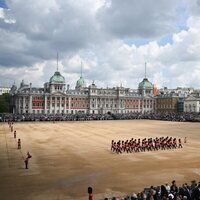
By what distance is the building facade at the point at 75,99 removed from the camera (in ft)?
485

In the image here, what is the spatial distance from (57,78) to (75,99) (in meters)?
13.5

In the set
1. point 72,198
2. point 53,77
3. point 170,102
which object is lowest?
point 72,198

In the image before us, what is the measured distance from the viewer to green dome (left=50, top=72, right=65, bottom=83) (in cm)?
15650

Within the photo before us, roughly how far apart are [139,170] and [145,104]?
15080cm

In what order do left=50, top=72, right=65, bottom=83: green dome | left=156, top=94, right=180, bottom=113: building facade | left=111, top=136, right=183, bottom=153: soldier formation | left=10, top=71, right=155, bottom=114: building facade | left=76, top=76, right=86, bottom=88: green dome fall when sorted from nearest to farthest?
1. left=111, top=136, right=183, bottom=153: soldier formation
2. left=10, top=71, right=155, bottom=114: building facade
3. left=50, top=72, right=65, bottom=83: green dome
4. left=156, top=94, right=180, bottom=113: building facade
5. left=76, top=76, right=86, bottom=88: green dome

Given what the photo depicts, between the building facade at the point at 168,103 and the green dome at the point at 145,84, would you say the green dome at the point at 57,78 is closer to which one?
the green dome at the point at 145,84

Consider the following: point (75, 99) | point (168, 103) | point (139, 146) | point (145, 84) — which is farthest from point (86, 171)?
point (145, 84)

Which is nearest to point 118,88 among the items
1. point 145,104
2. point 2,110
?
point 145,104

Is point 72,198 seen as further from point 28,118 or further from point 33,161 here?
point 28,118

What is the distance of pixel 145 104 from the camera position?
176500 mm

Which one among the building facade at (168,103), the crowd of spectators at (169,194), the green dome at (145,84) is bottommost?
the crowd of spectators at (169,194)

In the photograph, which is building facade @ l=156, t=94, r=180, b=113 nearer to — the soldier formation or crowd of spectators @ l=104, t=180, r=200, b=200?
the soldier formation

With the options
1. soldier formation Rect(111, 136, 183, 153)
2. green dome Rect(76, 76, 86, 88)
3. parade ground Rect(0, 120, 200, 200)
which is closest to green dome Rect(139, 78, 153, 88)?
green dome Rect(76, 76, 86, 88)

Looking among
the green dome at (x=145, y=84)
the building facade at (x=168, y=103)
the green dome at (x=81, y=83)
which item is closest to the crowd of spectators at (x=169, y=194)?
the building facade at (x=168, y=103)
